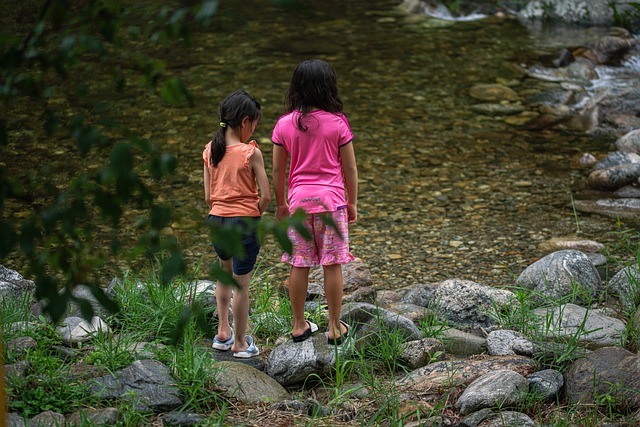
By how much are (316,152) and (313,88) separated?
27 cm

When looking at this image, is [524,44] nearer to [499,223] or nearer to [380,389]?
[499,223]

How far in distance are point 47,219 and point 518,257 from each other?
4.18m

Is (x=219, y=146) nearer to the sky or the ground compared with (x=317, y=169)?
nearer to the sky

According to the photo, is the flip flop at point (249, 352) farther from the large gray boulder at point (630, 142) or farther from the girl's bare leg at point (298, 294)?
the large gray boulder at point (630, 142)

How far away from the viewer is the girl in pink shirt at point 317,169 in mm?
3521

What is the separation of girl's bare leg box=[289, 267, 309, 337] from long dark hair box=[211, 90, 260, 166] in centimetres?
60

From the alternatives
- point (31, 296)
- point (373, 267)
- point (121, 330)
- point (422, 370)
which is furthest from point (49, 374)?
point (373, 267)

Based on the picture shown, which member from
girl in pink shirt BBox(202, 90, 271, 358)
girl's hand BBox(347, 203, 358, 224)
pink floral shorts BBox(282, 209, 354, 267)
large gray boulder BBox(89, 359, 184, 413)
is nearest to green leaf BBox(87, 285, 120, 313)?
large gray boulder BBox(89, 359, 184, 413)

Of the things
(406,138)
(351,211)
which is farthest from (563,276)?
(406,138)

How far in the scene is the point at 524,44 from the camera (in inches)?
400

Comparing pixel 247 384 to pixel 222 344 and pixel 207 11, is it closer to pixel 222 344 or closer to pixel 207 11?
Result: pixel 222 344

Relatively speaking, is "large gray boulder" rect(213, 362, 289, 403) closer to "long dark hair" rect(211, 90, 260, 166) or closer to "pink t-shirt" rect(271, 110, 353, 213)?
"pink t-shirt" rect(271, 110, 353, 213)

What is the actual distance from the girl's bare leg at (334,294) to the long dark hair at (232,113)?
676 mm

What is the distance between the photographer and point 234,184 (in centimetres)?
354
